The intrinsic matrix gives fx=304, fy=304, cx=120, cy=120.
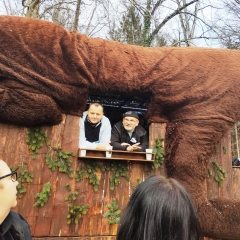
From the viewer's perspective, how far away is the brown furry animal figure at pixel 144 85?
3244 millimetres

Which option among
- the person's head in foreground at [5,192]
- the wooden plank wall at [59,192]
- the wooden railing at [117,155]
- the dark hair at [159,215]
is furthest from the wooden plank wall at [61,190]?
the dark hair at [159,215]

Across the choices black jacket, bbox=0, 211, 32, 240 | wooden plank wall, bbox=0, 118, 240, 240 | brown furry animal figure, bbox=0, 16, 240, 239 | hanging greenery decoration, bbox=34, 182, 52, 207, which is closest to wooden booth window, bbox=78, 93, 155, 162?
wooden plank wall, bbox=0, 118, 240, 240

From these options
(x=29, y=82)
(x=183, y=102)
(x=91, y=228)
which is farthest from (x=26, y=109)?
(x=183, y=102)

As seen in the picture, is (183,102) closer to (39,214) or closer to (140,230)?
(39,214)

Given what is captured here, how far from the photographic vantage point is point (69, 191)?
10.7 ft

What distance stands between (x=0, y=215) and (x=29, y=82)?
2.03m

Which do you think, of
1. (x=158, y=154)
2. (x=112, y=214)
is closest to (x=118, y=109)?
(x=158, y=154)

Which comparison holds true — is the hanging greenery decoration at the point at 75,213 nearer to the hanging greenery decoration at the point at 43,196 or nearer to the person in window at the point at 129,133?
the hanging greenery decoration at the point at 43,196

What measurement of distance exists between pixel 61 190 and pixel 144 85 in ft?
5.02

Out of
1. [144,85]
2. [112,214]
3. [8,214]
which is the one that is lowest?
[112,214]

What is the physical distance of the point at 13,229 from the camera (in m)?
1.57

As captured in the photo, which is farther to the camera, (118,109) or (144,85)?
(118,109)

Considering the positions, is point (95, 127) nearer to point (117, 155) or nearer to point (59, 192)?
point (117, 155)

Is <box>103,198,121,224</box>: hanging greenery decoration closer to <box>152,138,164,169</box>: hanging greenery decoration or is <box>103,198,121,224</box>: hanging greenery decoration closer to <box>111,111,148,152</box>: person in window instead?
<box>152,138,164,169</box>: hanging greenery decoration
